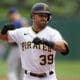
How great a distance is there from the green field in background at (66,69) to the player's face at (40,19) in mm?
9538

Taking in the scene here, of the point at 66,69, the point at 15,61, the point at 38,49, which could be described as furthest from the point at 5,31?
the point at 66,69

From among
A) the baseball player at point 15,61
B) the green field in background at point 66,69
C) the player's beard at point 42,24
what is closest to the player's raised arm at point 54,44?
the player's beard at point 42,24

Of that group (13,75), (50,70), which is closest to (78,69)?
(13,75)

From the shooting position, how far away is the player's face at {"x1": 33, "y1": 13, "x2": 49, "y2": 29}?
7.61 m

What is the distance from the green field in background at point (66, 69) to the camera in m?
17.8

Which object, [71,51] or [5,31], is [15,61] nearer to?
[5,31]

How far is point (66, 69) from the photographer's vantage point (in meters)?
19.5

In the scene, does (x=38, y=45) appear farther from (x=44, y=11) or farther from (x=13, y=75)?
(x=13, y=75)

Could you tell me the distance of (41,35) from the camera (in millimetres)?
7805

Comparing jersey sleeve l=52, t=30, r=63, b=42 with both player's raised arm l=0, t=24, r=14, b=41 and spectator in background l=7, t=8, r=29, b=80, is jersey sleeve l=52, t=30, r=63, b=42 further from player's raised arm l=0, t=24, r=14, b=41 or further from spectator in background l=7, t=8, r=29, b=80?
spectator in background l=7, t=8, r=29, b=80

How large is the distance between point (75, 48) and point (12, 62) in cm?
1126

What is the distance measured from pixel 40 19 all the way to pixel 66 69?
12034 millimetres

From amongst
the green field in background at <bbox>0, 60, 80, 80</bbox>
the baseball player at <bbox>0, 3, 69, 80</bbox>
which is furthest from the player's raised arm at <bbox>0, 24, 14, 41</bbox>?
the green field in background at <bbox>0, 60, 80, 80</bbox>

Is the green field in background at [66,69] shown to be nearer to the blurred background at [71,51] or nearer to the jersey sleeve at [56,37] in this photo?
the blurred background at [71,51]
